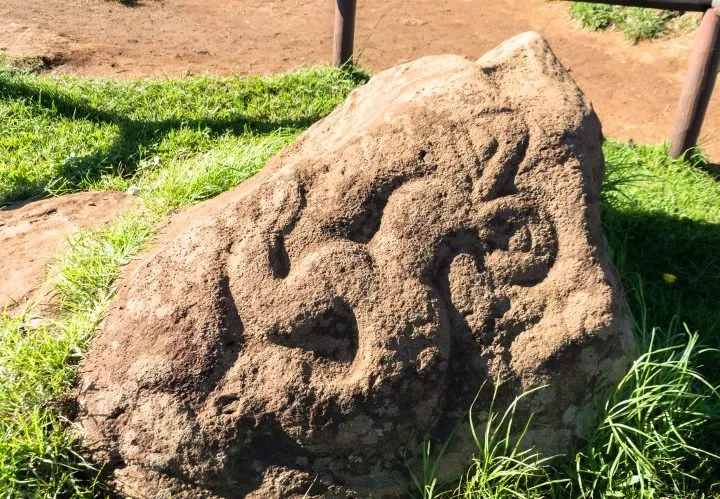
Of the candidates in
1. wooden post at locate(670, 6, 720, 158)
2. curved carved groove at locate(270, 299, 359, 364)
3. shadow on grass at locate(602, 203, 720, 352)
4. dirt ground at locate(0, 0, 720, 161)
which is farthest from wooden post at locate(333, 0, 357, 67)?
curved carved groove at locate(270, 299, 359, 364)

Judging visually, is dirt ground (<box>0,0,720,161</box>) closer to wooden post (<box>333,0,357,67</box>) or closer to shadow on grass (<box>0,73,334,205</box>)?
wooden post (<box>333,0,357,67</box>)

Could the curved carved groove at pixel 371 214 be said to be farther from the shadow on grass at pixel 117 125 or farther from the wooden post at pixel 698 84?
the wooden post at pixel 698 84

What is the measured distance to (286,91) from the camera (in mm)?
5125

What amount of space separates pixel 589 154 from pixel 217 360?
4.55ft

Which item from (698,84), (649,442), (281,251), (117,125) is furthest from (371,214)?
(698,84)

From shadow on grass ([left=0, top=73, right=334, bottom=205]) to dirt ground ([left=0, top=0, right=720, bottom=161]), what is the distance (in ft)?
2.72

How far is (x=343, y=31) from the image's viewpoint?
5.32m

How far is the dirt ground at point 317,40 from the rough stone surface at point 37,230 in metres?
2.09

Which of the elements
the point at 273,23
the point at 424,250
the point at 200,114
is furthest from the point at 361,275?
the point at 273,23

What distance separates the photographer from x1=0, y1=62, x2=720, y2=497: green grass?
237 centimetres

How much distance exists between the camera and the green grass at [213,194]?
7.79 ft

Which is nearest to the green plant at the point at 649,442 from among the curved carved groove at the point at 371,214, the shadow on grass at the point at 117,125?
the curved carved groove at the point at 371,214

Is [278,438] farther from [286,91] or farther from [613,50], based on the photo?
[613,50]

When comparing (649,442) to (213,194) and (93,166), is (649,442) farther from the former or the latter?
(93,166)
